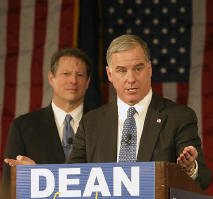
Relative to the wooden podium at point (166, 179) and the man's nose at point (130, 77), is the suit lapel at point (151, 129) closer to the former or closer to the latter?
the man's nose at point (130, 77)

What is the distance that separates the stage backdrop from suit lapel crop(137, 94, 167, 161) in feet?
7.84

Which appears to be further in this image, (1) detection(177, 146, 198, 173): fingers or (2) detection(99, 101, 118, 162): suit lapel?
(2) detection(99, 101, 118, 162): suit lapel

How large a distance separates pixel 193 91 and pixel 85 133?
2549 millimetres

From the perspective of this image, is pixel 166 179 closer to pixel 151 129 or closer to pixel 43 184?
pixel 43 184

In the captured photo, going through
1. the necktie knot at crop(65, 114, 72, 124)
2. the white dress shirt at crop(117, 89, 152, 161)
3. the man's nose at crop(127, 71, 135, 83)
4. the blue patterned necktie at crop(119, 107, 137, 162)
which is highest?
the man's nose at crop(127, 71, 135, 83)

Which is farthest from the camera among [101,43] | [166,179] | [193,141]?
[101,43]

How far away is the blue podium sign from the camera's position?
10.6 feet

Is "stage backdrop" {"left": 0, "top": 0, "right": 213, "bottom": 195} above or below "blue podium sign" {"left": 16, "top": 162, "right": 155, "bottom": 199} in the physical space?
above

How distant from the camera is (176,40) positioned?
21.4 ft

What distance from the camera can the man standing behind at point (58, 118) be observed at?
5.04 m

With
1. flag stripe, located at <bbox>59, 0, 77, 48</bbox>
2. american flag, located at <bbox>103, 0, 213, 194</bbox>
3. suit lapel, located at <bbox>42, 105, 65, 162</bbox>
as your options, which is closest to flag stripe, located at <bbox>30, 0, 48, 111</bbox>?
flag stripe, located at <bbox>59, 0, 77, 48</bbox>

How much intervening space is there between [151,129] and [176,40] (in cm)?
268

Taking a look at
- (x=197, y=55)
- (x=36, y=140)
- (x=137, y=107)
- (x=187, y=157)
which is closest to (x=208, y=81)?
(x=197, y=55)

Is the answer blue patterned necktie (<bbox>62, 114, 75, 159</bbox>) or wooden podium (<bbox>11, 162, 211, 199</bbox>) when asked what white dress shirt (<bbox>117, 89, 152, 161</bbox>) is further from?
blue patterned necktie (<bbox>62, 114, 75, 159</bbox>)
